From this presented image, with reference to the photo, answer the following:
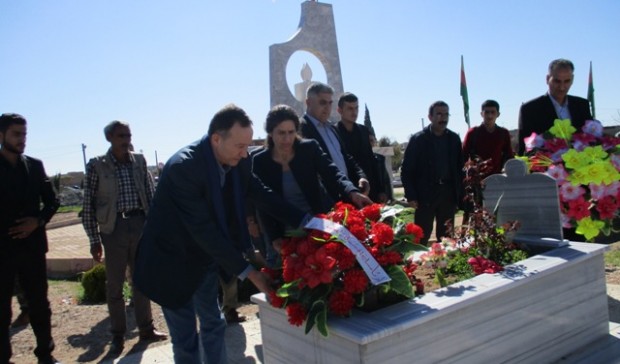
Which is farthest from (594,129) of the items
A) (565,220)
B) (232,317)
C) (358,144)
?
(232,317)

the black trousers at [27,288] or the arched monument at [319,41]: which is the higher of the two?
the arched monument at [319,41]

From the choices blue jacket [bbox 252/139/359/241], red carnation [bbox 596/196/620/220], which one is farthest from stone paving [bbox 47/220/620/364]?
blue jacket [bbox 252/139/359/241]

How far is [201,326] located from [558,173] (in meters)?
2.57

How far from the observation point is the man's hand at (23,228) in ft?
11.3

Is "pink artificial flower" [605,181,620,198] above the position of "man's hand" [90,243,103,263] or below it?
above

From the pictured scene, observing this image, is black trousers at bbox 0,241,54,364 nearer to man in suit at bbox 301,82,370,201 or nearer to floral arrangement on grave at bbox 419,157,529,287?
man in suit at bbox 301,82,370,201

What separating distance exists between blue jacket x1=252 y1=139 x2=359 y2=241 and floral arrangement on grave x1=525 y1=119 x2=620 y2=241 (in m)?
1.52

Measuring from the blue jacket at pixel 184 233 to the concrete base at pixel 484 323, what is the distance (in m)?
0.46

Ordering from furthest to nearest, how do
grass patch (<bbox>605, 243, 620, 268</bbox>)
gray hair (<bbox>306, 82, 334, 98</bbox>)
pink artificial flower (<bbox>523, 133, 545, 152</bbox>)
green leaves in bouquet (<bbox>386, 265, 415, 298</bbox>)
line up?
1. grass patch (<bbox>605, 243, 620, 268</bbox>)
2. gray hair (<bbox>306, 82, 334, 98</bbox>)
3. pink artificial flower (<bbox>523, 133, 545, 152</bbox>)
4. green leaves in bouquet (<bbox>386, 265, 415, 298</bbox>)

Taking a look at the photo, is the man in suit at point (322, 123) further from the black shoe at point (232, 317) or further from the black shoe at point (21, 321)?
the black shoe at point (21, 321)

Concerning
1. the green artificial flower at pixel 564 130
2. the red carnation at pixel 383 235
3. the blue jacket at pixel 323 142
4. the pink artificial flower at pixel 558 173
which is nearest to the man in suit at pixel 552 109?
the green artificial flower at pixel 564 130

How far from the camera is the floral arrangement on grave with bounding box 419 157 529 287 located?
9.55ft

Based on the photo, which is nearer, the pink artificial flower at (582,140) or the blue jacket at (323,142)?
the pink artificial flower at (582,140)

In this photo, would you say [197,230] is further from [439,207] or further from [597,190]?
[439,207]
